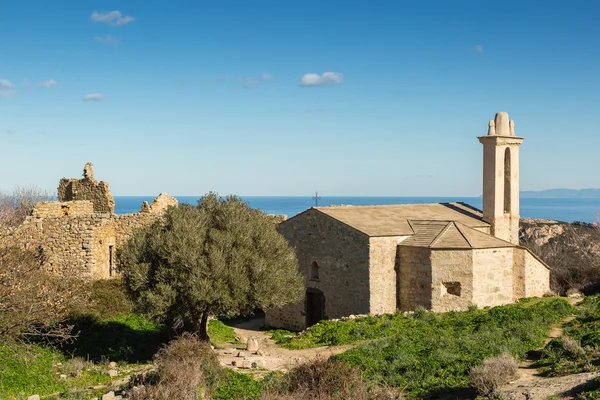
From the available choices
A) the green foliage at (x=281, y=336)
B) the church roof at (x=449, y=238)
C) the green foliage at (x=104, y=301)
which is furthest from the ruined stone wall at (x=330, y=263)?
the green foliage at (x=104, y=301)

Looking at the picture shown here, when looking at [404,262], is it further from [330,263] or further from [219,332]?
[219,332]

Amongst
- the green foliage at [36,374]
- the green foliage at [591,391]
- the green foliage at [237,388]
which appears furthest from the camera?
the green foliage at [36,374]

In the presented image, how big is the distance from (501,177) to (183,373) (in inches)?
754

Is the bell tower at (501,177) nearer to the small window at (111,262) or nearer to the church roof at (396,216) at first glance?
the church roof at (396,216)

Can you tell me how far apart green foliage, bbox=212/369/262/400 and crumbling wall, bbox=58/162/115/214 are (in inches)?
701

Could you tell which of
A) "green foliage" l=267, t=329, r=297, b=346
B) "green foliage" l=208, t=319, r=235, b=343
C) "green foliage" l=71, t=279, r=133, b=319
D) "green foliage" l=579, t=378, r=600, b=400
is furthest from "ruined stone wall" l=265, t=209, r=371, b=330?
"green foliage" l=579, t=378, r=600, b=400

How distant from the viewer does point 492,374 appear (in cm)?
1359

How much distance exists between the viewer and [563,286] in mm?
30625

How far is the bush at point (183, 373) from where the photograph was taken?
12.9 metres

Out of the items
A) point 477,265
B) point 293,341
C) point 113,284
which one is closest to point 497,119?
point 477,265

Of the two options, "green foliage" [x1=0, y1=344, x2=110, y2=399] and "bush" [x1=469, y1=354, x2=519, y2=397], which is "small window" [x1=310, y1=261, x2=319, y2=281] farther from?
"bush" [x1=469, y1=354, x2=519, y2=397]

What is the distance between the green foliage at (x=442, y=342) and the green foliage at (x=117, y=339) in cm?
508

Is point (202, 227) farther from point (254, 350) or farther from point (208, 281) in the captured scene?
point (254, 350)

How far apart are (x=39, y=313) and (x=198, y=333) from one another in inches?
204
